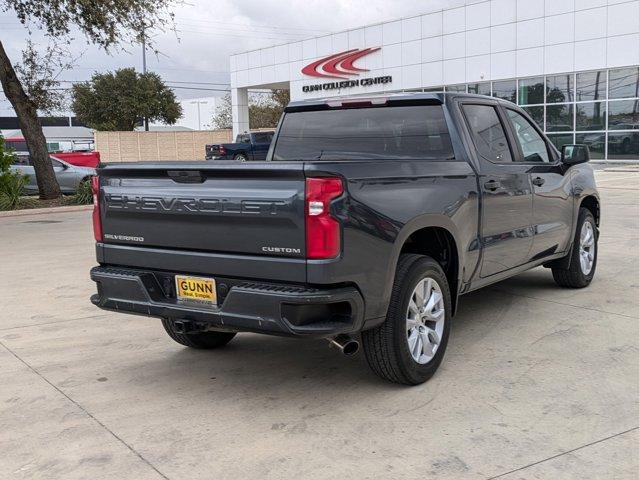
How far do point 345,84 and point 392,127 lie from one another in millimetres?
34708

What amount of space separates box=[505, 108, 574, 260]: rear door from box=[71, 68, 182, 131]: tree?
2549 inches

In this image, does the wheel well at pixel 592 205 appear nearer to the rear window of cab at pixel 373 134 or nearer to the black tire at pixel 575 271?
the black tire at pixel 575 271

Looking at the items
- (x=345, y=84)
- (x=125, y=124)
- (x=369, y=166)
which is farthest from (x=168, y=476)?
(x=125, y=124)

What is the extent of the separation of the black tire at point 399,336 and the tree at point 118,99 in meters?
66.5

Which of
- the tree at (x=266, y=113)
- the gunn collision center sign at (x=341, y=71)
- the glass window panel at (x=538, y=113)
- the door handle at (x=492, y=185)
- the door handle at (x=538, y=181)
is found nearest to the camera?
the door handle at (x=492, y=185)

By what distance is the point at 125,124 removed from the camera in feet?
227

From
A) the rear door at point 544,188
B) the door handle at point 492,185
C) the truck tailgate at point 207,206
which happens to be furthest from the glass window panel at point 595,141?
the truck tailgate at point 207,206

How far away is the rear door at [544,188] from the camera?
6.21 meters

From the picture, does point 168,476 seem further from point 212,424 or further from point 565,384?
point 565,384

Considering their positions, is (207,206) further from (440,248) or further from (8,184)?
(8,184)

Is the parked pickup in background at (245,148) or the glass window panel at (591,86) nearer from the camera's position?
the glass window panel at (591,86)

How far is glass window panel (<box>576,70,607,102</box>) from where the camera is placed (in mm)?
28406

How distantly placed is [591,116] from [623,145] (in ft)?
6.08

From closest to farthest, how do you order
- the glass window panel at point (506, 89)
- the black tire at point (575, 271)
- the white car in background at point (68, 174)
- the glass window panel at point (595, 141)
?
the black tire at point (575, 271) < the white car in background at point (68, 174) < the glass window panel at point (595, 141) < the glass window panel at point (506, 89)
